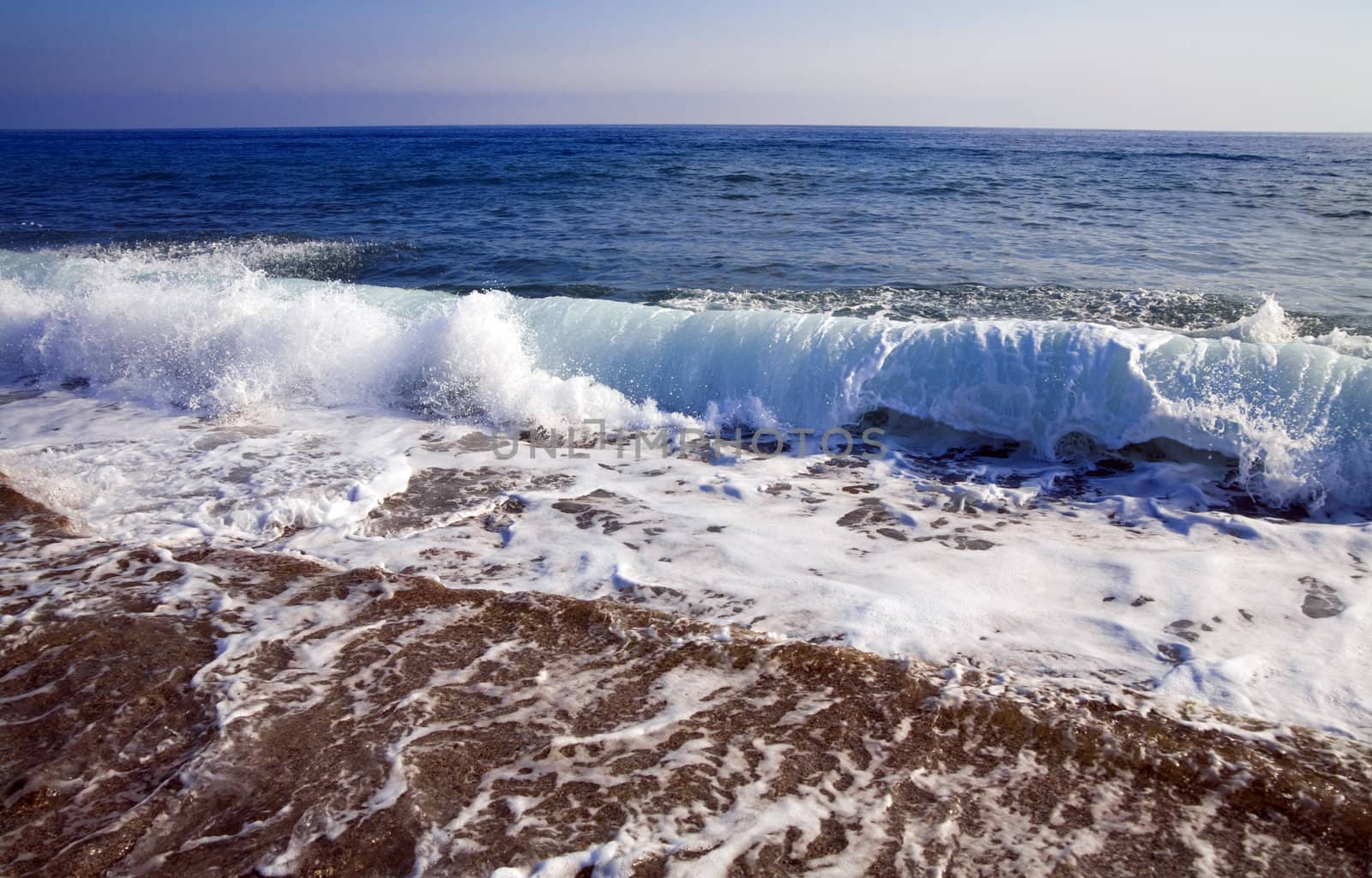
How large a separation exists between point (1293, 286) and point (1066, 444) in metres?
5.95

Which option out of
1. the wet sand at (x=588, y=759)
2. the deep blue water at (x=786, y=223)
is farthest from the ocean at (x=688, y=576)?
the deep blue water at (x=786, y=223)

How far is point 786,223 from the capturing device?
49.6 ft

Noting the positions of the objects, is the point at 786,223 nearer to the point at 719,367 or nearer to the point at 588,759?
the point at 719,367

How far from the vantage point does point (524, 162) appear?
2902 centimetres

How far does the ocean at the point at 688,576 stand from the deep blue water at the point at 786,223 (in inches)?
13.8

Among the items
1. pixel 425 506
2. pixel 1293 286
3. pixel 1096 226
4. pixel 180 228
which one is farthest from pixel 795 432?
pixel 180 228

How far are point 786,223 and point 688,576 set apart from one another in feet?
40.5

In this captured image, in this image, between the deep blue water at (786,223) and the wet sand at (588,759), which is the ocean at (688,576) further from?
the deep blue water at (786,223)

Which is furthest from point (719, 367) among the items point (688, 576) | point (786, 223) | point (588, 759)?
point (786, 223)

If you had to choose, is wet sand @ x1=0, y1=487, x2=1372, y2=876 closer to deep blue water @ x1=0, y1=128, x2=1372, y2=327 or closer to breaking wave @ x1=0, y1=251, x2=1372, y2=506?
breaking wave @ x1=0, y1=251, x2=1372, y2=506

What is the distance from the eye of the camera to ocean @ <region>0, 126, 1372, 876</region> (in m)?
2.37

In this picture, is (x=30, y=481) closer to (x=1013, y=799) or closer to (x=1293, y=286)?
(x=1013, y=799)

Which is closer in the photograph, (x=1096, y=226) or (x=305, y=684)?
(x=305, y=684)

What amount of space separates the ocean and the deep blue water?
35cm
